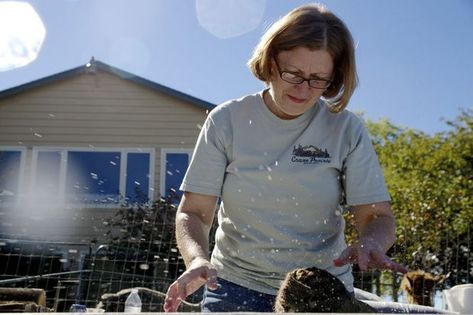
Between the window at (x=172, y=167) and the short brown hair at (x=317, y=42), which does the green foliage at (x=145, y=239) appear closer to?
the window at (x=172, y=167)

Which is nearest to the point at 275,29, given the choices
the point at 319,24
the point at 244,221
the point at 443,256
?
the point at 319,24

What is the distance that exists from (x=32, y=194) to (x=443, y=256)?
6.09 m

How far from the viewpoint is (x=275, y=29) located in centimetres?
193

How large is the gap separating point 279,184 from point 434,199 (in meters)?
6.40

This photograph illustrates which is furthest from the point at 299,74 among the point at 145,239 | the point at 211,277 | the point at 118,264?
the point at 145,239

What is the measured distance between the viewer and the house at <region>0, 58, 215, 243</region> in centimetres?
957

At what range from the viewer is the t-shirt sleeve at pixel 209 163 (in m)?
1.92

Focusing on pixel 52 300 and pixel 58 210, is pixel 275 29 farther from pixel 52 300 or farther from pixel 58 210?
pixel 58 210

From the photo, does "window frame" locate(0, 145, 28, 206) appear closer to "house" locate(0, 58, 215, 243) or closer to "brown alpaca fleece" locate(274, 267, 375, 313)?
"house" locate(0, 58, 215, 243)

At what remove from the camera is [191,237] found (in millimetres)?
1772

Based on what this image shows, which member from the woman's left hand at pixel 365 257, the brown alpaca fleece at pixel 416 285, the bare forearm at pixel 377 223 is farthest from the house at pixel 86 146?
the woman's left hand at pixel 365 257

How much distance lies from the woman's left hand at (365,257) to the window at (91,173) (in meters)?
8.20

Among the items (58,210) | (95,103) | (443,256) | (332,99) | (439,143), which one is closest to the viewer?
(332,99)

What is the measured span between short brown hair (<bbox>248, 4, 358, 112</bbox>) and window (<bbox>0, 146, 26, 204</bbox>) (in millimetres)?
8395
